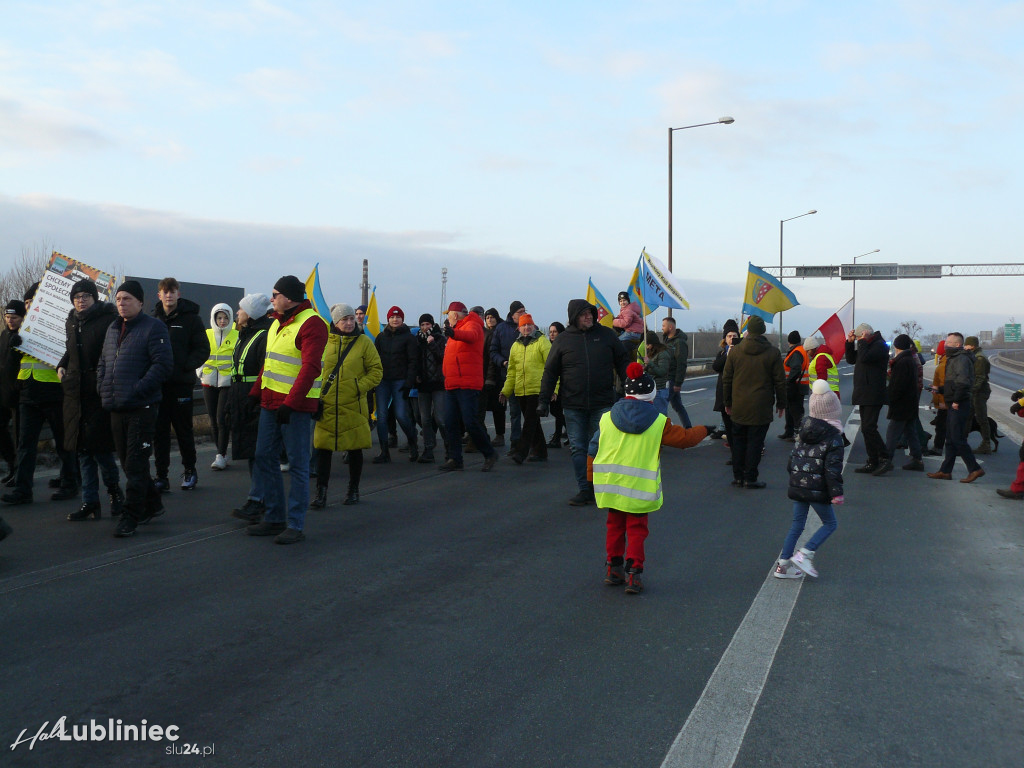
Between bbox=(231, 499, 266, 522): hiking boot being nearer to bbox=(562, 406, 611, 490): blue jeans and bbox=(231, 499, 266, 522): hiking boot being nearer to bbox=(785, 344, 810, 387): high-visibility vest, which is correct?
bbox=(562, 406, 611, 490): blue jeans

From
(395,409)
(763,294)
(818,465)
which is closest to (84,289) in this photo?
(395,409)

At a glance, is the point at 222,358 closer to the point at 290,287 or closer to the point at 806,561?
the point at 290,287

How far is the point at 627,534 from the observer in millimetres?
5730

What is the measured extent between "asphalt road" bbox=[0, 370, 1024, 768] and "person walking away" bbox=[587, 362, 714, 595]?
9.4 inches

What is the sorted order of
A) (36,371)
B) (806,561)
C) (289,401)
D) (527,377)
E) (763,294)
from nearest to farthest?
(806,561) < (289,401) < (36,371) < (527,377) < (763,294)

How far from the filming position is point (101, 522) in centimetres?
743

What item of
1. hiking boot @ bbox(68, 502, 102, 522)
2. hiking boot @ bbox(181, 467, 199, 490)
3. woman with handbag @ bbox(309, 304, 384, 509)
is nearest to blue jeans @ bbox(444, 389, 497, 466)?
woman with handbag @ bbox(309, 304, 384, 509)

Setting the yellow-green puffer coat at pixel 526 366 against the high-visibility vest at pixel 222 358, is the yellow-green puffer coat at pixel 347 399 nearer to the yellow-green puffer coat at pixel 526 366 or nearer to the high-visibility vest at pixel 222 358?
the high-visibility vest at pixel 222 358

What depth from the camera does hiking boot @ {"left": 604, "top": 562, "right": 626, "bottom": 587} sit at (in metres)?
5.71

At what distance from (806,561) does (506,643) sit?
7.97 ft

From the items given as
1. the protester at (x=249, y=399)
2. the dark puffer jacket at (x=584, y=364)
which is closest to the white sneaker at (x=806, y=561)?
the dark puffer jacket at (x=584, y=364)

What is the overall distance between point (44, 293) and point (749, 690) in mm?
7395

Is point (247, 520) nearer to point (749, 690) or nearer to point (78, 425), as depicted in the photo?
point (78, 425)

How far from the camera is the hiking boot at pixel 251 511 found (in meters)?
7.43
